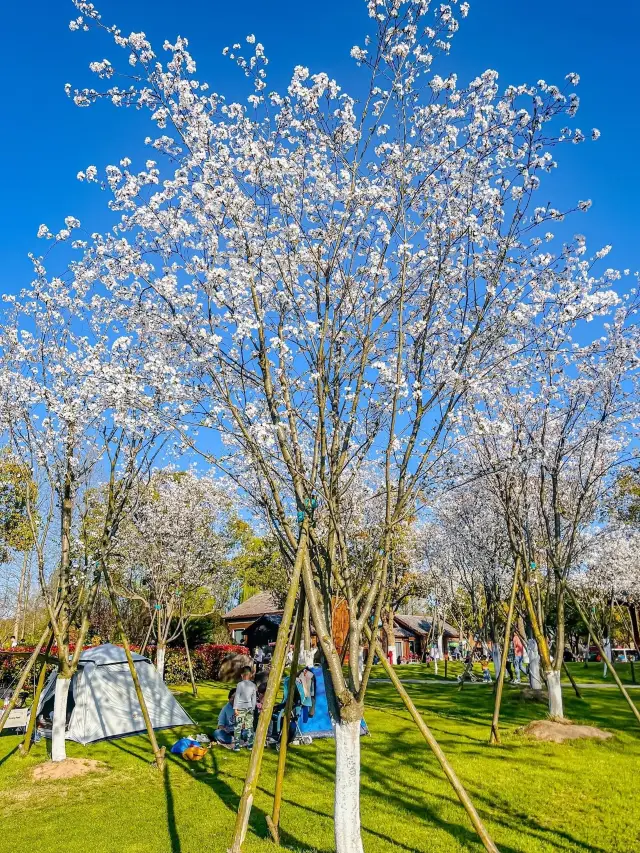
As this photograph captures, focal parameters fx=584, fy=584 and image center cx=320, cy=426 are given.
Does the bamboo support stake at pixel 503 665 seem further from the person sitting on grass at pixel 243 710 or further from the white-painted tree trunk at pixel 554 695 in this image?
the person sitting on grass at pixel 243 710

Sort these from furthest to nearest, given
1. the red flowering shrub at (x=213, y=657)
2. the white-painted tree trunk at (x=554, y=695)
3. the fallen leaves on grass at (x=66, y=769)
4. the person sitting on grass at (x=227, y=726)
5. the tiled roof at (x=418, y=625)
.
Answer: the tiled roof at (x=418, y=625) < the red flowering shrub at (x=213, y=657) < the white-painted tree trunk at (x=554, y=695) < the person sitting on grass at (x=227, y=726) < the fallen leaves on grass at (x=66, y=769)

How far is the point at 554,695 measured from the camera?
1427cm

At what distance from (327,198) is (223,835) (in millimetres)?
8063

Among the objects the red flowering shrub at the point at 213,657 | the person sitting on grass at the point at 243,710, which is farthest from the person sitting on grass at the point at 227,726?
the red flowering shrub at the point at 213,657

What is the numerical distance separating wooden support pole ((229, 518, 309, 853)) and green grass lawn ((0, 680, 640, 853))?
84.1 inches

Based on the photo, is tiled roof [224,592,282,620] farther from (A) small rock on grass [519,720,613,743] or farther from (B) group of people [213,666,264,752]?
(A) small rock on grass [519,720,613,743]

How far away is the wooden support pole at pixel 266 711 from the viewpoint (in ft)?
16.4

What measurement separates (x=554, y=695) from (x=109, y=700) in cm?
1122

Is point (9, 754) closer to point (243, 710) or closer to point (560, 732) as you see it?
point (243, 710)

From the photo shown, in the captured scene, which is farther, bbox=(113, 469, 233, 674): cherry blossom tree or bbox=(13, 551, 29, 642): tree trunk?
bbox=(13, 551, 29, 642): tree trunk

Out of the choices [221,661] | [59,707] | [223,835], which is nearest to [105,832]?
[223,835]

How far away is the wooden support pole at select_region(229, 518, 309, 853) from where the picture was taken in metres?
5.01

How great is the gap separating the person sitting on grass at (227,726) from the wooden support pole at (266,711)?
27.4 ft

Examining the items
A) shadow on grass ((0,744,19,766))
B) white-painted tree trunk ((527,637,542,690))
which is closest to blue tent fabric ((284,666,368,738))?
shadow on grass ((0,744,19,766))
